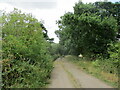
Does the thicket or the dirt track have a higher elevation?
the thicket

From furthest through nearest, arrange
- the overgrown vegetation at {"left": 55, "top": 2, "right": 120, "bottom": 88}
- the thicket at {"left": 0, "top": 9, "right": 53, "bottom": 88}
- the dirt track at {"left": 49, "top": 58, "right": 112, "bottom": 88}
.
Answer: the overgrown vegetation at {"left": 55, "top": 2, "right": 120, "bottom": 88}, the dirt track at {"left": 49, "top": 58, "right": 112, "bottom": 88}, the thicket at {"left": 0, "top": 9, "right": 53, "bottom": 88}

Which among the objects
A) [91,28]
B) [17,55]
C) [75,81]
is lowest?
[75,81]

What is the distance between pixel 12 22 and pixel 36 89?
275 centimetres

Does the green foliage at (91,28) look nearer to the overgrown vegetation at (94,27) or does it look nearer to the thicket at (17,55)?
the overgrown vegetation at (94,27)

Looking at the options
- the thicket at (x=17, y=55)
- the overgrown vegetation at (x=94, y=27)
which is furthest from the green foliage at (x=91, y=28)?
the thicket at (x=17, y=55)

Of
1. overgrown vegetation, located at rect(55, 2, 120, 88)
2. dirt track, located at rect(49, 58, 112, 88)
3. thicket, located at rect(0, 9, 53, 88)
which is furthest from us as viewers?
overgrown vegetation, located at rect(55, 2, 120, 88)

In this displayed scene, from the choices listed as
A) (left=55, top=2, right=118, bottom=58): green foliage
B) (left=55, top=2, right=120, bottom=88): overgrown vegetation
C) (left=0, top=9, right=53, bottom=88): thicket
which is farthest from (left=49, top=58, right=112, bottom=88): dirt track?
(left=55, top=2, right=118, bottom=58): green foliage

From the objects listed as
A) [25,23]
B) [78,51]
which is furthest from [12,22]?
[78,51]

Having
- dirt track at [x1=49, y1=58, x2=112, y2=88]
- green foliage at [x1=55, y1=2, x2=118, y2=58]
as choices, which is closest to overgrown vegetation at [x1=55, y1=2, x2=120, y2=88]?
green foliage at [x1=55, y1=2, x2=118, y2=58]

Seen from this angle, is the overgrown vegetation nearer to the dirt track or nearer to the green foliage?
the green foliage

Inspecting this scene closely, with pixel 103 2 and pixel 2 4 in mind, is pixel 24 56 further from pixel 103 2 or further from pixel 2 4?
pixel 103 2

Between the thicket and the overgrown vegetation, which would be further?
the overgrown vegetation

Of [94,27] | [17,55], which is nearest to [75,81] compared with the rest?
[17,55]

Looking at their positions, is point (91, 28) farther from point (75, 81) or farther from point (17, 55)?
point (17, 55)
